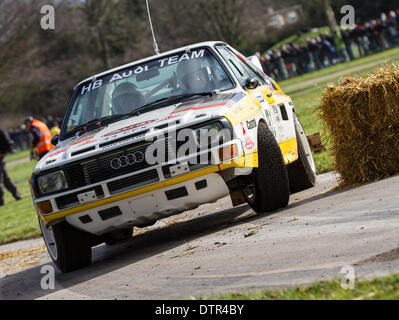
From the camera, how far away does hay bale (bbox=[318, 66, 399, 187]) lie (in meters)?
7.84

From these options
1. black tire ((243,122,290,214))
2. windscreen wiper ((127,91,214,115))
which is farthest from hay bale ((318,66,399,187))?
windscreen wiper ((127,91,214,115))

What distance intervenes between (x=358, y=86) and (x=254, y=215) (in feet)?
Result: 5.44

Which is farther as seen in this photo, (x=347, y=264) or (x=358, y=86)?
(x=358, y=86)

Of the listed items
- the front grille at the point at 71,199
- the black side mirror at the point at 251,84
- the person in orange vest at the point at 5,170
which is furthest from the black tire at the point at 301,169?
the person in orange vest at the point at 5,170

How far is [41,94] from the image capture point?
5588 centimetres

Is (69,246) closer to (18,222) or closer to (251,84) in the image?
(251,84)

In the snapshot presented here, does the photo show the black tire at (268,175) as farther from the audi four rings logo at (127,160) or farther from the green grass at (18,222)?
the green grass at (18,222)

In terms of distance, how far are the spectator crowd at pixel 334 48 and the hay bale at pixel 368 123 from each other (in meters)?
30.7

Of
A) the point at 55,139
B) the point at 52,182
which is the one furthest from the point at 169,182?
the point at 55,139

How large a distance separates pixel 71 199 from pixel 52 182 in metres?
0.25

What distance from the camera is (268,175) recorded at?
6871mm

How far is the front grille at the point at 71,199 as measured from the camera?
662cm

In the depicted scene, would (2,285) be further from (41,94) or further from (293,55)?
(41,94)
